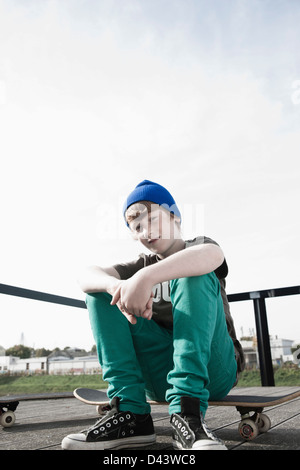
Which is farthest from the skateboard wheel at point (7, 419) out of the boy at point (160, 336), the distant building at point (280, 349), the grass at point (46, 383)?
the distant building at point (280, 349)

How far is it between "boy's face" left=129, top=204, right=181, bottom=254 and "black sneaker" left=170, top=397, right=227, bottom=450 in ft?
1.73

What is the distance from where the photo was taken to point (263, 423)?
1126 mm

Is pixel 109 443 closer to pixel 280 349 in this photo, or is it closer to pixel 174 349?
pixel 174 349

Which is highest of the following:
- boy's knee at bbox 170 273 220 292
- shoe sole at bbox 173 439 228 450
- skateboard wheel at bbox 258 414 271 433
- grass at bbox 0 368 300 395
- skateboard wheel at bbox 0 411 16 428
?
boy's knee at bbox 170 273 220 292

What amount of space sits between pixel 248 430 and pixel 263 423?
15 centimetres

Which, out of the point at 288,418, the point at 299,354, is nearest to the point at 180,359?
the point at 288,418

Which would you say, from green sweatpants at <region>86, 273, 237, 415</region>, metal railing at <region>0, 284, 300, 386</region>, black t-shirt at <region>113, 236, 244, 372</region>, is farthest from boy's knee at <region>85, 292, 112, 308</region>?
metal railing at <region>0, 284, 300, 386</region>

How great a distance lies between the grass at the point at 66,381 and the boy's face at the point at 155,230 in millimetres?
2045

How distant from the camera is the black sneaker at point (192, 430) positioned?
751 millimetres

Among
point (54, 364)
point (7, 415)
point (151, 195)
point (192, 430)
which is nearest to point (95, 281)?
point (151, 195)

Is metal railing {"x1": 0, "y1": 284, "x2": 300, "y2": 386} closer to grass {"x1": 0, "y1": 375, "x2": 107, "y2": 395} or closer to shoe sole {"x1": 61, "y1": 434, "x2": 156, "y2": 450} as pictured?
grass {"x1": 0, "y1": 375, "x2": 107, "y2": 395}

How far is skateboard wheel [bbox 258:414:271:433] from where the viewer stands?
111 cm

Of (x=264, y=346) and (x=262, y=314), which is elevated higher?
(x=262, y=314)
